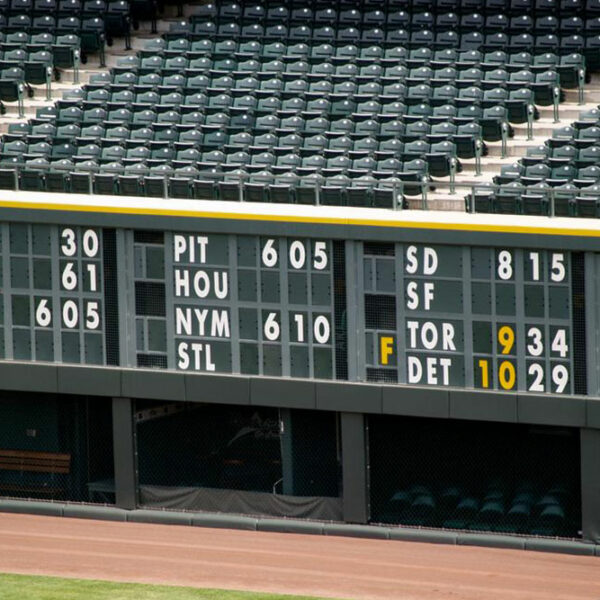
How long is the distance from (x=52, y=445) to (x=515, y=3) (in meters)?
12.3

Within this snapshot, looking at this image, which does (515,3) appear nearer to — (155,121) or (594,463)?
(155,121)

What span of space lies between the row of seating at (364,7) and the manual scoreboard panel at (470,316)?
9.83 m

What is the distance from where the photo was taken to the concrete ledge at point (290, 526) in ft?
88.2

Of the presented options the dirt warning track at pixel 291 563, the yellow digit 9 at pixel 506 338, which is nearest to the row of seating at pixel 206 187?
the yellow digit 9 at pixel 506 338

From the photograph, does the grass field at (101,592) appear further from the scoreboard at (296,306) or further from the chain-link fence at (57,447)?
the scoreboard at (296,306)

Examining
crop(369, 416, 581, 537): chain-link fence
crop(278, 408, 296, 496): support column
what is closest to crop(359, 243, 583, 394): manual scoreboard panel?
crop(369, 416, 581, 537): chain-link fence

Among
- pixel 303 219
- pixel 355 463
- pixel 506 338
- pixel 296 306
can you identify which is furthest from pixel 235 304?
pixel 506 338

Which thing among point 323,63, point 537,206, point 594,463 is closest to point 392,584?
point 594,463

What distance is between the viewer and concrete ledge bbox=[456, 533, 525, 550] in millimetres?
25828

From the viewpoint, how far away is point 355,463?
87.0 feet

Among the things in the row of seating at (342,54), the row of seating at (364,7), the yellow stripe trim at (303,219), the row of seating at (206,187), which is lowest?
the yellow stripe trim at (303,219)

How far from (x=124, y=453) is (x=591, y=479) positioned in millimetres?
6840

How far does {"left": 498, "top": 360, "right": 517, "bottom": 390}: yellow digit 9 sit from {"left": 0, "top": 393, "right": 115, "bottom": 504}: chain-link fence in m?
6.27

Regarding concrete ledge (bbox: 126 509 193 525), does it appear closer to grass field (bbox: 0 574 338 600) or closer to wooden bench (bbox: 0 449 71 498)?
wooden bench (bbox: 0 449 71 498)
